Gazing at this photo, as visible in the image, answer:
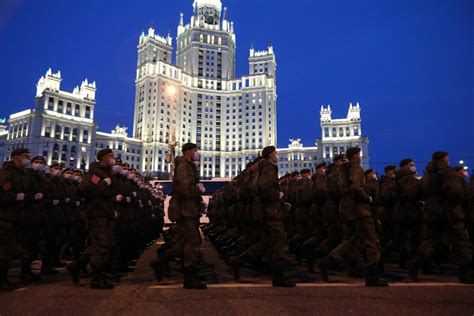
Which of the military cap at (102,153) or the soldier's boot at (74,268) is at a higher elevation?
the military cap at (102,153)

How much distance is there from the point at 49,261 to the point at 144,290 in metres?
3.30

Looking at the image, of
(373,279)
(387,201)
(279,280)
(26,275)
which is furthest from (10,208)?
(387,201)

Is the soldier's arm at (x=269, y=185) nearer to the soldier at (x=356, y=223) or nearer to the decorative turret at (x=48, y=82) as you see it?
the soldier at (x=356, y=223)

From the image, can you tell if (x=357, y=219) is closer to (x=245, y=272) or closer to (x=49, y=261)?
(x=245, y=272)

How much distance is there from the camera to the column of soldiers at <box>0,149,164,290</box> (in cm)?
559

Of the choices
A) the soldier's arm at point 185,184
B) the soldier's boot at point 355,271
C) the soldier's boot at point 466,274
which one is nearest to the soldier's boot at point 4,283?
the soldier's arm at point 185,184

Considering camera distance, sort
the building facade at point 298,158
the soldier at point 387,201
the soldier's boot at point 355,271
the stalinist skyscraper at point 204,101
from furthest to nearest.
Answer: the stalinist skyscraper at point 204,101
the building facade at point 298,158
the soldier at point 387,201
the soldier's boot at point 355,271

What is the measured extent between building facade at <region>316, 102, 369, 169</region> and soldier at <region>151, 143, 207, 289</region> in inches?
3669

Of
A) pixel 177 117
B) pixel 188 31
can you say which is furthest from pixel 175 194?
pixel 188 31

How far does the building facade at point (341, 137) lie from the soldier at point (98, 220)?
9365cm

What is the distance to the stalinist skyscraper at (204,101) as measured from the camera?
106m

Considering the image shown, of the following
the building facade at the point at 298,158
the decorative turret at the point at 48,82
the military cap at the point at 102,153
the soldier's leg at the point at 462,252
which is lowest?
the soldier's leg at the point at 462,252

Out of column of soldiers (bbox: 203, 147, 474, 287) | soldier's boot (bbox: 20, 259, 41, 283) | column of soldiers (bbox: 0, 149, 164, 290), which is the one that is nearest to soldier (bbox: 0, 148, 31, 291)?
column of soldiers (bbox: 0, 149, 164, 290)

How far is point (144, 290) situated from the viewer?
5.36 metres
